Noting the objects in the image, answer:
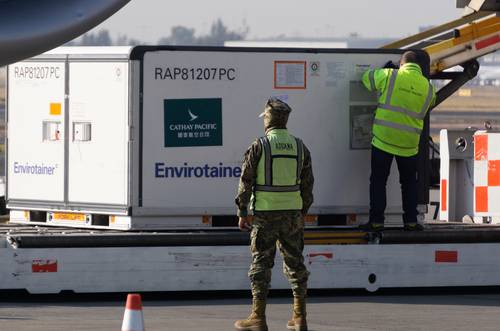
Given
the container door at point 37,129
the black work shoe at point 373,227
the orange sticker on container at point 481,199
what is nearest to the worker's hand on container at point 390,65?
the black work shoe at point 373,227

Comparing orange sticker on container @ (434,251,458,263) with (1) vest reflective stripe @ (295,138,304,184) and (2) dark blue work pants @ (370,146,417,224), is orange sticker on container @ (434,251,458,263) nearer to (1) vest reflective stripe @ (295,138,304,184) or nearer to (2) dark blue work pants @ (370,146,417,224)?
(2) dark blue work pants @ (370,146,417,224)

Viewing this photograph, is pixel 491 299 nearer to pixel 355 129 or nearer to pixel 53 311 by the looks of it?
pixel 355 129

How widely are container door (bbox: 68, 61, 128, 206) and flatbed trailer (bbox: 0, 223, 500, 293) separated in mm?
370

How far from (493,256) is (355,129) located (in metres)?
1.60

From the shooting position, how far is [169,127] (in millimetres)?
9125

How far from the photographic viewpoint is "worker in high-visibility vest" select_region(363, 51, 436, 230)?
9320 millimetres

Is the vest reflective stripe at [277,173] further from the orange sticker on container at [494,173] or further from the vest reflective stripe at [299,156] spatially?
the orange sticker on container at [494,173]

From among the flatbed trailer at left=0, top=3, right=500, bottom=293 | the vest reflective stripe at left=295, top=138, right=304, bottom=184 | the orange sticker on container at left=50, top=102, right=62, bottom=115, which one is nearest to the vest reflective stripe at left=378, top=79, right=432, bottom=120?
the flatbed trailer at left=0, top=3, right=500, bottom=293

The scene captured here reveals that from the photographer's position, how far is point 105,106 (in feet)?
30.0

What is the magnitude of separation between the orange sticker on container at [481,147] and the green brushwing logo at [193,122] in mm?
2840

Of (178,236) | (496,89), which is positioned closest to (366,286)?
(178,236)

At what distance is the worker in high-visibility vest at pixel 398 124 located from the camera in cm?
932

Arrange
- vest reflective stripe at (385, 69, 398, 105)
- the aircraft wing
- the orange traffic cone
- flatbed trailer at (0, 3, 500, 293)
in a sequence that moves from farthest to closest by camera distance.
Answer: vest reflective stripe at (385, 69, 398, 105) < flatbed trailer at (0, 3, 500, 293) < the orange traffic cone < the aircraft wing

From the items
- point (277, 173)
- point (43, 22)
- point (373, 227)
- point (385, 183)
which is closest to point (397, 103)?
point (385, 183)
